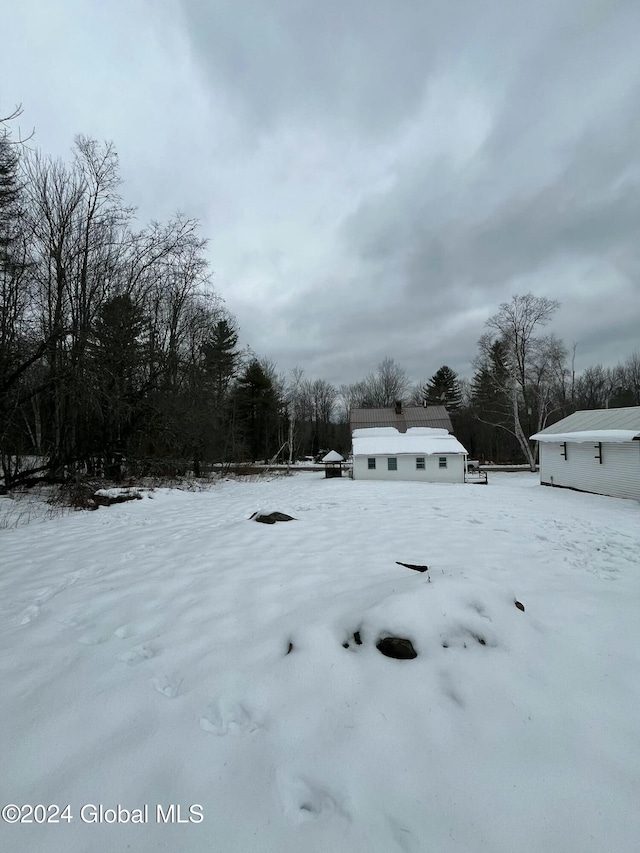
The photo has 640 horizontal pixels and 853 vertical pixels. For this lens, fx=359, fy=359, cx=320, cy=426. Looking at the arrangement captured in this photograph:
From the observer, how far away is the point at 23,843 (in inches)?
58.2

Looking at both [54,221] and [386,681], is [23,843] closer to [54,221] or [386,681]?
[386,681]

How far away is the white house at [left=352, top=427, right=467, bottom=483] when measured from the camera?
22.5 meters

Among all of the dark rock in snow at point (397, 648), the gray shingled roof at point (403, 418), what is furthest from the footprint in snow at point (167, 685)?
the gray shingled roof at point (403, 418)

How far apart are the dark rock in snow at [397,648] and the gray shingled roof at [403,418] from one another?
29.1 m

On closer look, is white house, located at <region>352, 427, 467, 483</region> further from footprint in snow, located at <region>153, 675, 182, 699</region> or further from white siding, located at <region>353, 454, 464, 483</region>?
footprint in snow, located at <region>153, 675, 182, 699</region>

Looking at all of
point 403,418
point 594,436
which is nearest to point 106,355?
point 594,436

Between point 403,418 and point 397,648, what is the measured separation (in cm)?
3047

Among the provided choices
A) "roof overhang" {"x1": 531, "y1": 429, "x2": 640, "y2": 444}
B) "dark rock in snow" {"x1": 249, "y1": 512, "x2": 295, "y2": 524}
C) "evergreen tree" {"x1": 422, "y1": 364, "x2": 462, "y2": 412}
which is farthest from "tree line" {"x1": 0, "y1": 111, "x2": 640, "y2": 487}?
"evergreen tree" {"x1": 422, "y1": 364, "x2": 462, "y2": 412}

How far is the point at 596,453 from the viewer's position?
50.6 feet

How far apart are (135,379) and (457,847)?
15.4 m

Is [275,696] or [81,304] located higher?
[81,304]

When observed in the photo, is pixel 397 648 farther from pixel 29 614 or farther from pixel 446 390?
pixel 446 390

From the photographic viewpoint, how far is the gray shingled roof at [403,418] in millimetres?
31703

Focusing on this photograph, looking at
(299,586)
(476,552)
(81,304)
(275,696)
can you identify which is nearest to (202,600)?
(299,586)
